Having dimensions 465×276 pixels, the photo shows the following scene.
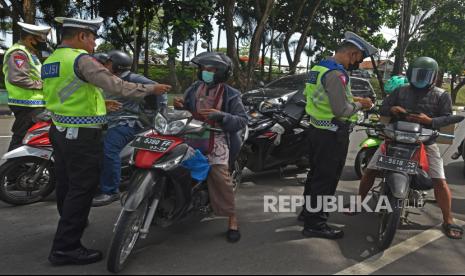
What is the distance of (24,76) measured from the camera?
15.6ft

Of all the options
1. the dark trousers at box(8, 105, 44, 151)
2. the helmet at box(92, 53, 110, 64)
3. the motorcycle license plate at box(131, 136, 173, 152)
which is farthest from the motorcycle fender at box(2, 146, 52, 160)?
the motorcycle license plate at box(131, 136, 173, 152)

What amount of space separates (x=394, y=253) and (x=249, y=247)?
1214 millimetres

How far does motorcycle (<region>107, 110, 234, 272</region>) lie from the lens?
3031 mm

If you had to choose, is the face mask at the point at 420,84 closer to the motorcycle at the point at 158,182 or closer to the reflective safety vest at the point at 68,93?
the motorcycle at the point at 158,182

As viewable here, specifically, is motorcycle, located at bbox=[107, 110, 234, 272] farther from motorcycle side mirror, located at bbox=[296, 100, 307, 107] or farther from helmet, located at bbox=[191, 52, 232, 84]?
motorcycle side mirror, located at bbox=[296, 100, 307, 107]

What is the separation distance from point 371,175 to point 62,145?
2.95 m

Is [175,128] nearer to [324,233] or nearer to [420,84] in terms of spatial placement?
[324,233]

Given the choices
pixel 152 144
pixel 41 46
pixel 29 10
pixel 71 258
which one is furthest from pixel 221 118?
pixel 29 10

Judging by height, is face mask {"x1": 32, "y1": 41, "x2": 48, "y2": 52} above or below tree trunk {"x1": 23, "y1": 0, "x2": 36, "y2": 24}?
below

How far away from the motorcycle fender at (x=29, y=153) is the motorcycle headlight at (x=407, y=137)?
3.46m

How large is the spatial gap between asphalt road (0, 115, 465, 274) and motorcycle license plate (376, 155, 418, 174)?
68cm

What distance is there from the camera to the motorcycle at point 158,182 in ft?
9.95

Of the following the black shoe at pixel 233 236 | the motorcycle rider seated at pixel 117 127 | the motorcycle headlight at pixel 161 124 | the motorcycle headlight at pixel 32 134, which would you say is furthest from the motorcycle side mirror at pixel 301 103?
the motorcycle headlight at pixel 32 134

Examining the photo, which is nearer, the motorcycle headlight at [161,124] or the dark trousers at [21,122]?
the motorcycle headlight at [161,124]
